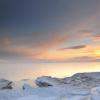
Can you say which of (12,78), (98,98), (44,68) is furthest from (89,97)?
(12,78)

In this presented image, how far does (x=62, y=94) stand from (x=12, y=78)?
2.83 ft

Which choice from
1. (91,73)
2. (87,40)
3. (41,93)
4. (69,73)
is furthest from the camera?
(91,73)

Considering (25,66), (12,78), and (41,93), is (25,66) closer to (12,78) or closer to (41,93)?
(12,78)

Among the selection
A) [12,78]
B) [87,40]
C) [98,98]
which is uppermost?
[87,40]

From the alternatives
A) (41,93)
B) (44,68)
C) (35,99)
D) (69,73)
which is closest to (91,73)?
(69,73)

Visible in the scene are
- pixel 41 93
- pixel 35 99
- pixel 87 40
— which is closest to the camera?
pixel 35 99

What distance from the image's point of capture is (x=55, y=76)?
379 cm

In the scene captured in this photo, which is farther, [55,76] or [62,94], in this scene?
[55,76]

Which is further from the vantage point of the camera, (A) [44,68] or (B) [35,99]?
(A) [44,68]

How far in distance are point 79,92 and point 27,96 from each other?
1.81 ft

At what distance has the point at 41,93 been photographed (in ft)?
9.07

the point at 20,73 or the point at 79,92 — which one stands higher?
the point at 20,73

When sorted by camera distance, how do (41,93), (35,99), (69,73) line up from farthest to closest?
(69,73) < (41,93) < (35,99)

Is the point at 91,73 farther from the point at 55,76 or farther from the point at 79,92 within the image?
the point at 79,92
